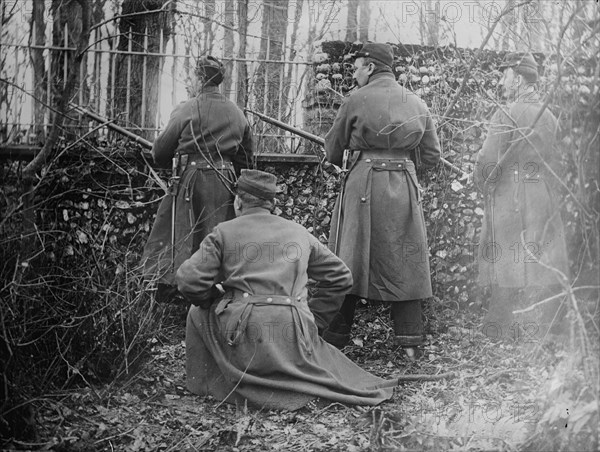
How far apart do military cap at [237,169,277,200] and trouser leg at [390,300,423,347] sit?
1.64 metres

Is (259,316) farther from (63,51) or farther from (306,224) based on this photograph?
(63,51)

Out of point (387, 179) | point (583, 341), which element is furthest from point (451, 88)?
point (583, 341)

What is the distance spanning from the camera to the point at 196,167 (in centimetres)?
711

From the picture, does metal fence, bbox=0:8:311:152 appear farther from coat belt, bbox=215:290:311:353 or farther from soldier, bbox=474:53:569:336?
coat belt, bbox=215:290:311:353

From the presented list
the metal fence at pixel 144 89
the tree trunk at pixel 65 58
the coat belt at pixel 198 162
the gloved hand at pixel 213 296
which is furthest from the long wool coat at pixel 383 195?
the tree trunk at pixel 65 58

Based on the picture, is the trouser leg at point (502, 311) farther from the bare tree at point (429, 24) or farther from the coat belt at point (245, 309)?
the bare tree at point (429, 24)

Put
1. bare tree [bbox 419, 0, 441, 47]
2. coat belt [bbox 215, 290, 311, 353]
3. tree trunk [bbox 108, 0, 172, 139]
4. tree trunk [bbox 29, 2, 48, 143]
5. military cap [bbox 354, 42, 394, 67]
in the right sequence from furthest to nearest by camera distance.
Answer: tree trunk [bbox 108, 0, 172, 139] < bare tree [bbox 419, 0, 441, 47] < tree trunk [bbox 29, 2, 48, 143] < military cap [bbox 354, 42, 394, 67] < coat belt [bbox 215, 290, 311, 353]

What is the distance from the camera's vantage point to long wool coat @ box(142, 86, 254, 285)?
7.04m

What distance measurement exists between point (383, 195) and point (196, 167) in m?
1.58

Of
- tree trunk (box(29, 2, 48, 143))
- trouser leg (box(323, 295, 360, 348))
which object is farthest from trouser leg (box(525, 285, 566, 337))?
tree trunk (box(29, 2, 48, 143))

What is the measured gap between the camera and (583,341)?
3.86 meters

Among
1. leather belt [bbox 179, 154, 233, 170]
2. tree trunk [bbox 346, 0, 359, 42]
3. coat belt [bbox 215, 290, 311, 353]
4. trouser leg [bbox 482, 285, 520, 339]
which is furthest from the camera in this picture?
tree trunk [bbox 346, 0, 359, 42]

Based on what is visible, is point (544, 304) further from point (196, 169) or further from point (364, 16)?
point (364, 16)

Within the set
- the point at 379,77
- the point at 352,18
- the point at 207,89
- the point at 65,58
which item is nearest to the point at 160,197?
the point at 207,89
